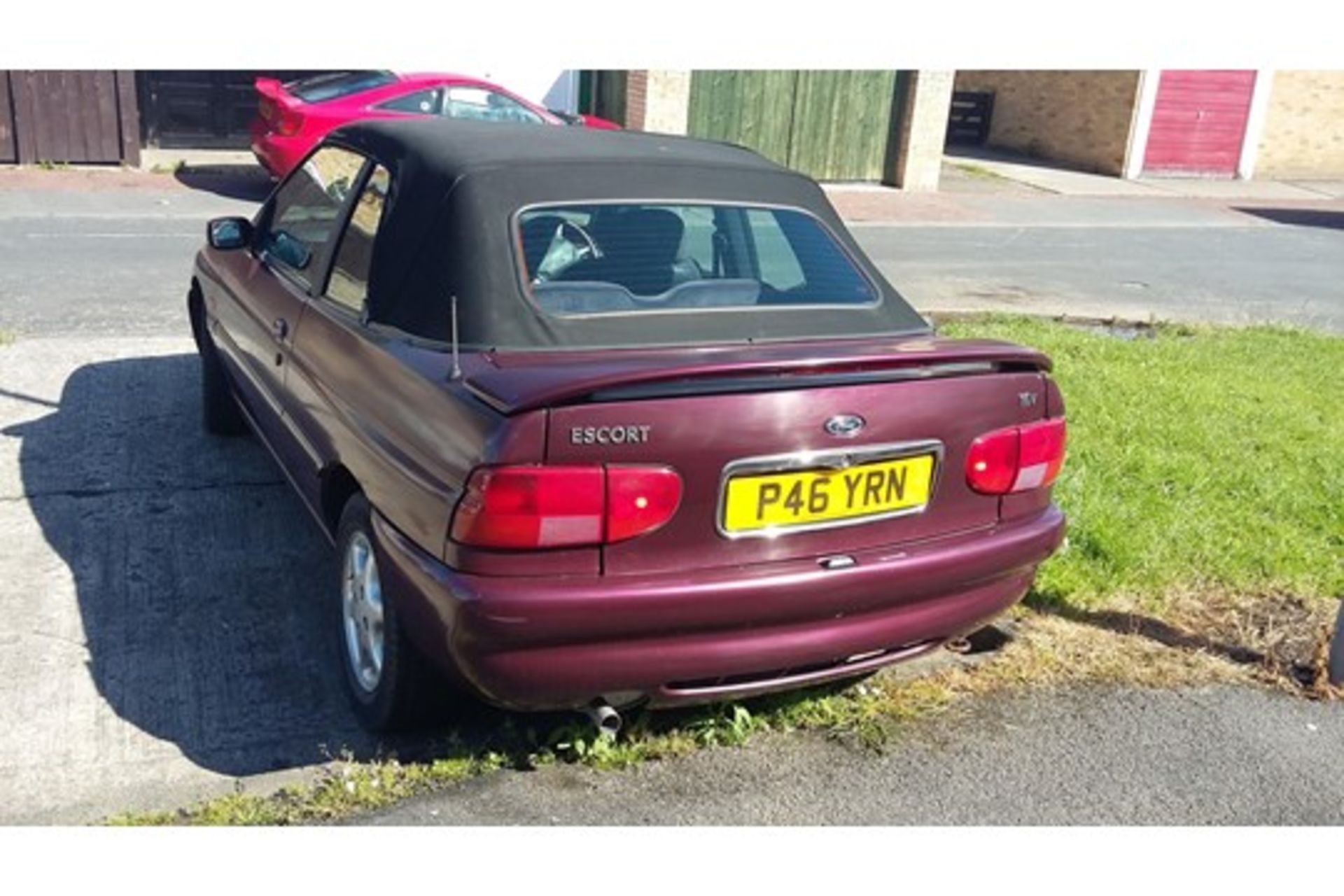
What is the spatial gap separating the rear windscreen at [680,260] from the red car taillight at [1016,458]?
0.71 meters

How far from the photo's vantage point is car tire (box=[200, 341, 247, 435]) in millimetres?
5211

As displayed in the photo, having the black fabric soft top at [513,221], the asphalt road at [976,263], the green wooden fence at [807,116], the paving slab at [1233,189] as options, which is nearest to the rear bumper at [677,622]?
the black fabric soft top at [513,221]

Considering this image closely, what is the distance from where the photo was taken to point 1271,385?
7.20 m

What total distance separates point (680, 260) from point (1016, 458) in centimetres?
116

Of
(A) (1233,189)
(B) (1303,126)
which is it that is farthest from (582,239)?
(B) (1303,126)

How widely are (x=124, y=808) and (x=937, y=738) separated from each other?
6.97 ft

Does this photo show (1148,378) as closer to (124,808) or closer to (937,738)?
(937,738)

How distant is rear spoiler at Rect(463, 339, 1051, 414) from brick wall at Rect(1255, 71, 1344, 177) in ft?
81.1

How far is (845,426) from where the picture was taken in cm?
276

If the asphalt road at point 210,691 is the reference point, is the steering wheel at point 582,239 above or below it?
above

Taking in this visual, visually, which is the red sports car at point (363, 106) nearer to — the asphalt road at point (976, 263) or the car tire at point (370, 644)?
the asphalt road at point (976, 263)

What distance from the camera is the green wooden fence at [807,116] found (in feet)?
57.2

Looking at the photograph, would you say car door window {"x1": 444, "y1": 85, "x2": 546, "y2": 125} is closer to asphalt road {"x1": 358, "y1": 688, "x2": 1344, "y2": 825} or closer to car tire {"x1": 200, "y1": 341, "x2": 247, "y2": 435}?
car tire {"x1": 200, "y1": 341, "x2": 247, "y2": 435}

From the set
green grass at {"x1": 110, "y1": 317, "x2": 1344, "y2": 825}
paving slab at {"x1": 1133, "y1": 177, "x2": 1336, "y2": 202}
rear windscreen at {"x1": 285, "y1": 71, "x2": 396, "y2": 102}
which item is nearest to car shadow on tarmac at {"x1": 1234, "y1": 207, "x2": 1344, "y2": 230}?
paving slab at {"x1": 1133, "y1": 177, "x2": 1336, "y2": 202}
